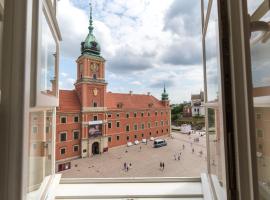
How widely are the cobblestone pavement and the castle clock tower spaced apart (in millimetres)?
187

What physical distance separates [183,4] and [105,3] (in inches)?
21.7

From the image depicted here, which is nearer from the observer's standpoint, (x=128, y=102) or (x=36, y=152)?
(x=36, y=152)

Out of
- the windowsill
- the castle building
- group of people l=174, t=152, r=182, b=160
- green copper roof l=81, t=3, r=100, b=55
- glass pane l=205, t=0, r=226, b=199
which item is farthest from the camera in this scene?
green copper roof l=81, t=3, r=100, b=55

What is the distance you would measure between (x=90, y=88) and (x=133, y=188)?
1.82 meters

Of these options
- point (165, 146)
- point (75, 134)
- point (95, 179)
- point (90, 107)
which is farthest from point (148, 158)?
point (90, 107)

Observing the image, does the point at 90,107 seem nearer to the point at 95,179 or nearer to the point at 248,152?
the point at 95,179

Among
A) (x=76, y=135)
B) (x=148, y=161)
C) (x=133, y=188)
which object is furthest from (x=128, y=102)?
(x=133, y=188)

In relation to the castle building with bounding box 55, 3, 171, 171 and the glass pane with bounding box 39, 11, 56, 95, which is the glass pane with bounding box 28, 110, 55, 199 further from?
the castle building with bounding box 55, 3, 171, 171

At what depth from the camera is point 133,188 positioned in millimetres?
1013

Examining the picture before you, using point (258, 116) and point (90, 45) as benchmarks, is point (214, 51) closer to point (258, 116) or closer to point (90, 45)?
point (258, 116)

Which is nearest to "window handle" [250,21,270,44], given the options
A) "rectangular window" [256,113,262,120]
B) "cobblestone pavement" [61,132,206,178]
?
"rectangular window" [256,113,262,120]

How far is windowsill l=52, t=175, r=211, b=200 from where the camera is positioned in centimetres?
92

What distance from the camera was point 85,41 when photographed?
1.71m

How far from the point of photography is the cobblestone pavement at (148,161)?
3.81 feet
